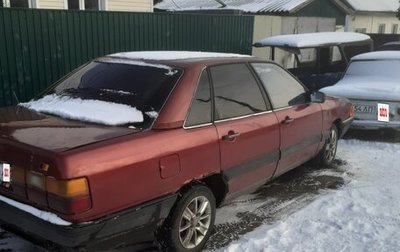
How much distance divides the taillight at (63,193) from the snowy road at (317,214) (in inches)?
41.6

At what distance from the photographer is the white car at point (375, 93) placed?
6996 mm

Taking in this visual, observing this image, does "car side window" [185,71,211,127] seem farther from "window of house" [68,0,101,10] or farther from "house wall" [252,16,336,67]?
"house wall" [252,16,336,67]

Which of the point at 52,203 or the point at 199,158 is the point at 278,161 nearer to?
the point at 199,158

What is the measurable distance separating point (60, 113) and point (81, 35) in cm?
466

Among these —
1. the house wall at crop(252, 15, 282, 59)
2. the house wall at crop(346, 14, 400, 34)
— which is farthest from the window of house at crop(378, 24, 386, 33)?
the house wall at crop(252, 15, 282, 59)

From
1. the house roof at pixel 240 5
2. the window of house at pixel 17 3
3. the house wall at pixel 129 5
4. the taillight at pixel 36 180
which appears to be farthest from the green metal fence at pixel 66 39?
the house roof at pixel 240 5

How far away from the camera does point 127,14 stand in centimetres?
857

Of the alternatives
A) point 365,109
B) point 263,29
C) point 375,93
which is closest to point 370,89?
point 375,93

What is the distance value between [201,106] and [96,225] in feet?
4.30

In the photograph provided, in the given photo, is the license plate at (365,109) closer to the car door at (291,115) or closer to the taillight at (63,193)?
the car door at (291,115)

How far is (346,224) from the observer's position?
13.7ft

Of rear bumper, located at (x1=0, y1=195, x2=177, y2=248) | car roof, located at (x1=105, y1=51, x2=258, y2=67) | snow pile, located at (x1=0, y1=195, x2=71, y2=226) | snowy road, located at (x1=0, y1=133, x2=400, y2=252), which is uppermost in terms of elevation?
car roof, located at (x1=105, y1=51, x2=258, y2=67)

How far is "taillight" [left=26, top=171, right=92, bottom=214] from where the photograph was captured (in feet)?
8.84

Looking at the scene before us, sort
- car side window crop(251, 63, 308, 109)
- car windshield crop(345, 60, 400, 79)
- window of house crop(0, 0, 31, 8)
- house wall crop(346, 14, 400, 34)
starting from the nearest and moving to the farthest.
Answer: car side window crop(251, 63, 308, 109), car windshield crop(345, 60, 400, 79), window of house crop(0, 0, 31, 8), house wall crop(346, 14, 400, 34)
